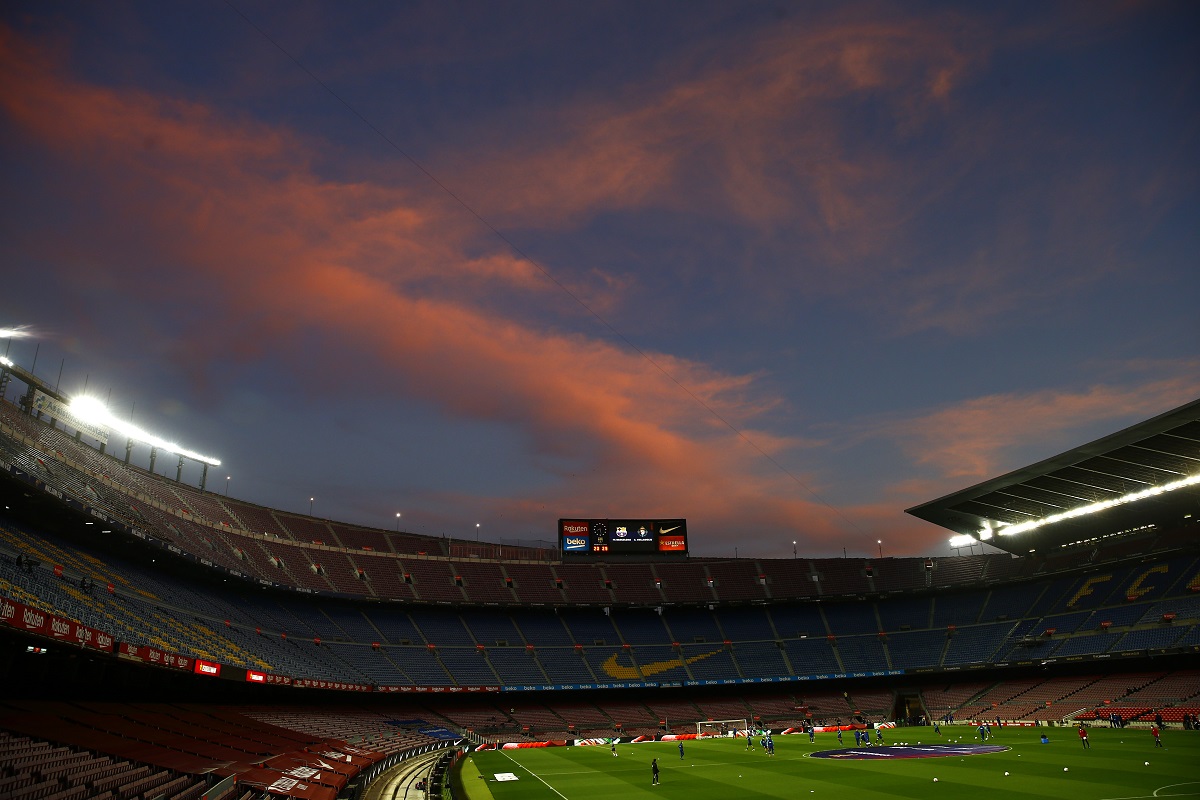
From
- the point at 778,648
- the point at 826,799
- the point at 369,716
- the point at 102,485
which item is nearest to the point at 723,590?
Answer: the point at 778,648

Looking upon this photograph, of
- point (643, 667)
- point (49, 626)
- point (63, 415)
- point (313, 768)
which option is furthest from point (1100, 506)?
point (63, 415)

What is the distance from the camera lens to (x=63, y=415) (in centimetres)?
5531

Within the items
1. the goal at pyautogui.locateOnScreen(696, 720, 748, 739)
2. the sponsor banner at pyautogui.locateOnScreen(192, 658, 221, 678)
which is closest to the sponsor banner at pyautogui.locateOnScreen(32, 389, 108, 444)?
the sponsor banner at pyautogui.locateOnScreen(192, 658, 221, 678)

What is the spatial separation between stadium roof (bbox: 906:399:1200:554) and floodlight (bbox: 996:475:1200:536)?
74 millimetres

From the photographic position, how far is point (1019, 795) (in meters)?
26.3

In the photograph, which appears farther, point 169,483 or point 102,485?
point 169,483

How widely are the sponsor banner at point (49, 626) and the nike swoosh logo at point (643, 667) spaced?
2125 inches

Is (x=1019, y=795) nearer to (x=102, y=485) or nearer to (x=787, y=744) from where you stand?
(x=787, y=744)

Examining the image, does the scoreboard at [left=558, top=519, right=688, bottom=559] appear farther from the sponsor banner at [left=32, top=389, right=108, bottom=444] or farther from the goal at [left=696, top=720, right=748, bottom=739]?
the sponsor banner at [left=32, top=389, right=108, bottom=444]

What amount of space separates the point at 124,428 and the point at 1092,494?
283 feet

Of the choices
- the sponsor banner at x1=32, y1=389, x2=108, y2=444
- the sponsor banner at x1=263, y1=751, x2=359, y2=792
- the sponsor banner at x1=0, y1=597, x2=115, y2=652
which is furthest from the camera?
the sponsor banner at x1=32, y1=389, x2=108, y2=444

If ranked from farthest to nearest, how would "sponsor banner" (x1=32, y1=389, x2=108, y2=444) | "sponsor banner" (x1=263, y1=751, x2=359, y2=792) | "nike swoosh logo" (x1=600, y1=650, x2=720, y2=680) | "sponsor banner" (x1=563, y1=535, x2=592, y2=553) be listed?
"sponsor banner" (x1=563, y1=535, x2=592, y2=553)
"nike swoosh logo" (x1=600, y1=650, x2=720, y2=680)
"sponsor banner" (x1=32, y1=389, x2=108, y2=444)
"sponsor banner" (x1=263, y1=751, x2=359, y2=792)

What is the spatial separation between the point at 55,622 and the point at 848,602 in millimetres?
83015

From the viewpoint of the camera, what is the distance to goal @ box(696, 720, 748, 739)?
6556 centimetres
